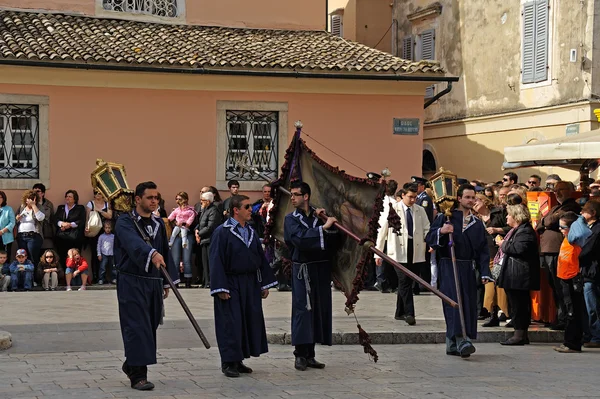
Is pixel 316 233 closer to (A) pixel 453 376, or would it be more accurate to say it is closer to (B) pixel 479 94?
(A) pixel 453 376

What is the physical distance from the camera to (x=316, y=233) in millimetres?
10539

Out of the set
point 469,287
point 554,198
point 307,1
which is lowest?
point 469,287

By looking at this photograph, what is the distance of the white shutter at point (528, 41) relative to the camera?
24891 mm

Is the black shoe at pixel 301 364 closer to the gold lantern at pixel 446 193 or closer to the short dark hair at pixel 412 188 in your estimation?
the gold lantern at pixel 446 193

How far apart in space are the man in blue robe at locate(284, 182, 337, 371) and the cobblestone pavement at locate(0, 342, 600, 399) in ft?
0.99

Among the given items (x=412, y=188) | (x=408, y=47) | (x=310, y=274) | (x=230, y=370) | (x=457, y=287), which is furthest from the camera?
(x=408, y=47)

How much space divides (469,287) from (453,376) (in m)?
1.89

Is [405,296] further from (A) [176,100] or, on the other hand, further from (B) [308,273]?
(A) [176,100]

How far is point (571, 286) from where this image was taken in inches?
490

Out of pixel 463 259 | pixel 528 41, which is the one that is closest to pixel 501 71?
pixel 528 41

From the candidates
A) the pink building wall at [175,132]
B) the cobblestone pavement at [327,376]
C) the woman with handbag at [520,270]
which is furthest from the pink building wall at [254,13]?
the cobblestone pavement at [327,376]

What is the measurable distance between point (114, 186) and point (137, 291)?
1.17m

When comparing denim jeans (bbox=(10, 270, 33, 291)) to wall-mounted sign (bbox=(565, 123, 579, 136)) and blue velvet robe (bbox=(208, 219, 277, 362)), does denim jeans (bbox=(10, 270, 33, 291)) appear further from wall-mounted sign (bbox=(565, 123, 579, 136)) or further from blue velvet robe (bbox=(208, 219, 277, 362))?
wall-mounted sign (bbox=(565, 123, 579, 136))

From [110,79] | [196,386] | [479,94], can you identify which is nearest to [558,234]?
[196,386]
